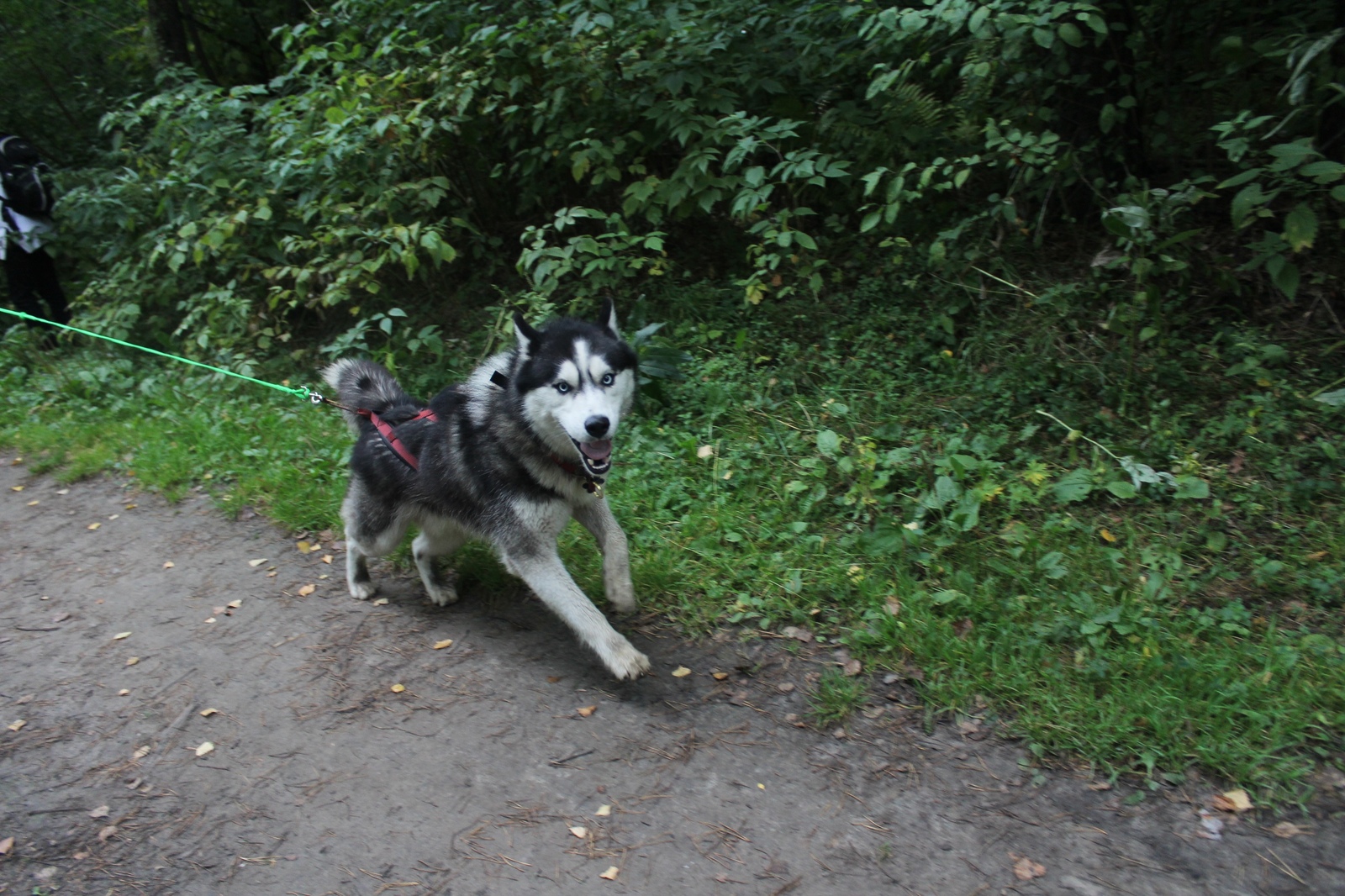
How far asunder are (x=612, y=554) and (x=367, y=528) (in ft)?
4.16

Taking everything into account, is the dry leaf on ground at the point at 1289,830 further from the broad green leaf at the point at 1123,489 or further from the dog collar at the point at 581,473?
the dog collar at the point at 581,473

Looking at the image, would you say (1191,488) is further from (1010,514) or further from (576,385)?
(576,385)

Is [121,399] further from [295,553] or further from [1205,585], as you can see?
[1205,585]

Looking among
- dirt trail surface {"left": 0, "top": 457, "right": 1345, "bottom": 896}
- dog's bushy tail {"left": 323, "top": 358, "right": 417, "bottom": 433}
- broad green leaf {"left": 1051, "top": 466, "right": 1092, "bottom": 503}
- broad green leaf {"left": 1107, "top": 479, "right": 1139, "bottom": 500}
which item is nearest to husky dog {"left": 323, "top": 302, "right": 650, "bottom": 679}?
dog's bushy tail {"left": 323, "top": 358, "right": 417, "bottom": 433}

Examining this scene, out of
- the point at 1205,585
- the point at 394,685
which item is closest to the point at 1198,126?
the point at 1205,585

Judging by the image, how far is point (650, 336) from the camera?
5.32 m

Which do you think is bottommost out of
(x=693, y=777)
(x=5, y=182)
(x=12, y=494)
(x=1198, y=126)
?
(x=693, y=777)

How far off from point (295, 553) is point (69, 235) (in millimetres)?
5492

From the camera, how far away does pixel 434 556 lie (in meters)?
4.14

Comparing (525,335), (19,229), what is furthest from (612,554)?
(19,229)

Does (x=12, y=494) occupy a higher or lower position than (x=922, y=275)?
lower

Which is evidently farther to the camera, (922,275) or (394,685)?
(922,275)

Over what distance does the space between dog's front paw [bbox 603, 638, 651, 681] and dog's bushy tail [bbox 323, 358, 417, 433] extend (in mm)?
1779

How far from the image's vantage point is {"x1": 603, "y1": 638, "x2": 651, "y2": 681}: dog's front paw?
328 cm
